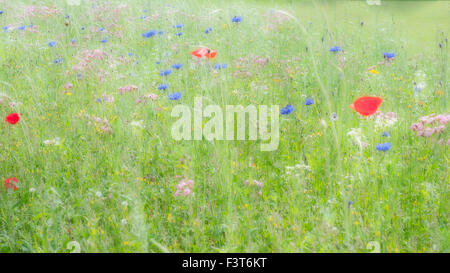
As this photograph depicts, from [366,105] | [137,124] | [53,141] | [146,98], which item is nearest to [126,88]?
[146,98]

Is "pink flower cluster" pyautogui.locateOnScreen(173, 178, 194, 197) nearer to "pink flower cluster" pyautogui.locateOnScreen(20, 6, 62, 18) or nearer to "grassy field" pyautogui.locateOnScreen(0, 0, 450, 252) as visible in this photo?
"grassy field" pyautogui.locateOnScreen(0, 0, 450, 252)

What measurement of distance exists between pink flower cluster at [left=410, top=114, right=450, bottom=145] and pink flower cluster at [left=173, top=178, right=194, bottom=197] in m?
1.60

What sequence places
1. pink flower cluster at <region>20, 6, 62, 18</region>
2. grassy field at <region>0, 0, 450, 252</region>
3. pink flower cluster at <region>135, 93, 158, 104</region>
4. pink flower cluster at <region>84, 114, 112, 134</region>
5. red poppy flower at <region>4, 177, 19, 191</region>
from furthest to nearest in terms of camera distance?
pink flower cluster at <region>20, 6, 62, 18</region> → pink flower cluster at <region>135, 93, 158, 104</region> → pink flower cluster at <region>84, 114, 112, 134</region> → red poppy flower at <region>4, 177, 19, 191</region> → grassy field at <region>0, 0, 450, 252</region>

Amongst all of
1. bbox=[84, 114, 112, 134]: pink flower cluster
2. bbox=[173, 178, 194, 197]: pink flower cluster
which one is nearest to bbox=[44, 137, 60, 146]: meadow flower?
bbox=[84, 114, 112, 134]: pink flower cluster

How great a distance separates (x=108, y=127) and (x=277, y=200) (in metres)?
1.62

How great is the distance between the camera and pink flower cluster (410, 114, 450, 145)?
95.2 inches

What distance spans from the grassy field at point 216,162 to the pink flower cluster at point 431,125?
8cm

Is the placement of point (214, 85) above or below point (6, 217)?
above

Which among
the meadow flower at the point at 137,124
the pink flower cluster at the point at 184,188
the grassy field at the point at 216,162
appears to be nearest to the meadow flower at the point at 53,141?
the grassy field at the point at 216,162

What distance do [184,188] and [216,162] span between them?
0.33m
